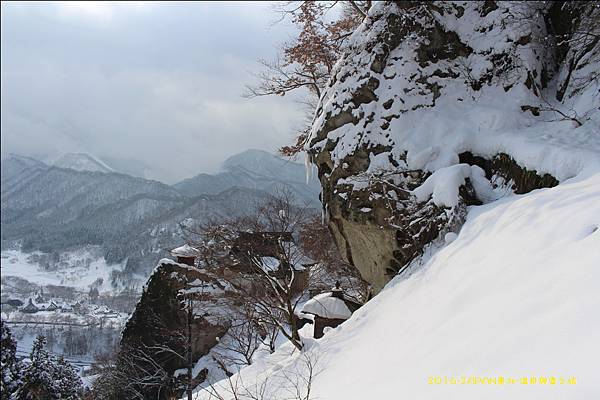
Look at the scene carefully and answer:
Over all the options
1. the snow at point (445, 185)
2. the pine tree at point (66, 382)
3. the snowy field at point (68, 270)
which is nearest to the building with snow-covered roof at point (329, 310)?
the snow at point (445, 185)

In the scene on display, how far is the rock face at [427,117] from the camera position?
8.18 metres

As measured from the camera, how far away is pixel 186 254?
19.4 metres

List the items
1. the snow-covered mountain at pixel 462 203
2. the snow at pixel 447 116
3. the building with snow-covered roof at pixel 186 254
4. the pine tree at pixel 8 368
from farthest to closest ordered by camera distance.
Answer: the building with snow-covered roof at pixel 186 254 → the pine tree at pixel 8 368 → the snow at pixel 447 116 → the snow-covered mountain at pixel 462 203

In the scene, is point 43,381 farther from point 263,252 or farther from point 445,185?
point 445,185

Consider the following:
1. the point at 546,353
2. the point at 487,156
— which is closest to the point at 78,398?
the point at 487,156

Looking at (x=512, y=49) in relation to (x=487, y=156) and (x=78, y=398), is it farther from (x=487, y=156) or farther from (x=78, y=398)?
(x=78, y=398)

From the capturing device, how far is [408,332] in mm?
5121

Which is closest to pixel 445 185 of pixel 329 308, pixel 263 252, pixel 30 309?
pixel 329 308

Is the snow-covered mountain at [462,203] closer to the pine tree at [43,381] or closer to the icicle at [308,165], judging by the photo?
the icicle at [308,165]

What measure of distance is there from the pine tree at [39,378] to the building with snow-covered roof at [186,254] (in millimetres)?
6869

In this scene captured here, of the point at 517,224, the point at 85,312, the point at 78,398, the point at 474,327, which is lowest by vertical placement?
the point at 85,312

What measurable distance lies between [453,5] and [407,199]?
5948mm

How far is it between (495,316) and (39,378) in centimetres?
1998

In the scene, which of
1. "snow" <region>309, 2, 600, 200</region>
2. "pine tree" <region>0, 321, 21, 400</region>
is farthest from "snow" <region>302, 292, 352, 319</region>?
"pine tree" <region>0, 321, 21, 400</region>
